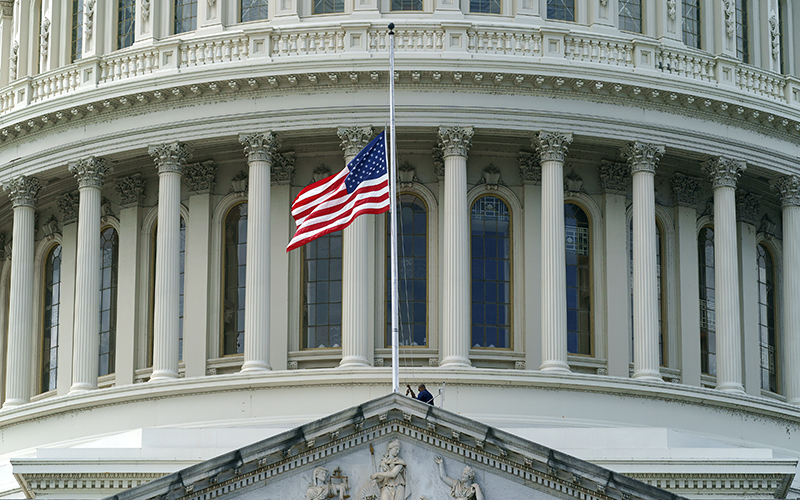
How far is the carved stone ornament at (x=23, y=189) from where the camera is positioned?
208 feet

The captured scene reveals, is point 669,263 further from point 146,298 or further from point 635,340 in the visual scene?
point 146,298

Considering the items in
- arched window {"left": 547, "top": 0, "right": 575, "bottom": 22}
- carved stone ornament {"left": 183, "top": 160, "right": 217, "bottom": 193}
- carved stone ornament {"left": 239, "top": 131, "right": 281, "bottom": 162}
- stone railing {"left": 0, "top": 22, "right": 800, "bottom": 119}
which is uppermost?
arched window {"left": 547, "top": 0, "right": 575, "bottom": 22}

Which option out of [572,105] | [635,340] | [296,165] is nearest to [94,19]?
[296,165]

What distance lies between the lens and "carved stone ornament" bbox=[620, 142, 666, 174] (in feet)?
199

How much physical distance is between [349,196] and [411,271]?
389 inches

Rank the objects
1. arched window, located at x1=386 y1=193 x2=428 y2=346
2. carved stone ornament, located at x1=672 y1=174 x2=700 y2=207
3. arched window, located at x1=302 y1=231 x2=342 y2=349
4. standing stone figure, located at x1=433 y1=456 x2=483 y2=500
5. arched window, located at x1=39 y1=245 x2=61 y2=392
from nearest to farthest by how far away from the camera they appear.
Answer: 1. standing stone figure, located at x1=433 y1=456 x2=483 y2=500
2. arched window, located at x1=386 y1=193 x2=428 y2=346
3. arched window, located at x1=302 y1=231 x2=342 y2=349
4. carved stone ornament, located at x1=672 y1=174 x2=700 y2=207
5. arched window, located at x1=39 y1=245 x2=61 y2=392

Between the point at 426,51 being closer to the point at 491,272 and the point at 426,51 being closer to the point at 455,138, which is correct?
the point at 455,138

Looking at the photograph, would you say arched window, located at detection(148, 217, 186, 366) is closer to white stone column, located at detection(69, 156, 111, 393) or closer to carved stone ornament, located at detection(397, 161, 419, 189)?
white stone column, located at detection(69, 156, 111, 393)

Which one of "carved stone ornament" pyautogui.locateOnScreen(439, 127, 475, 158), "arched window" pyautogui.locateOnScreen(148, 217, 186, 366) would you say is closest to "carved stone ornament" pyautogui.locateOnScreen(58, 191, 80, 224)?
"arched window" pyautogui.locateOnScreen(148, 217, 186, 366)

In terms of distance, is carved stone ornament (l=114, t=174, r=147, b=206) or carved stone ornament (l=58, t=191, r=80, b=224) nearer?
Answer: carved stone ornament (l=114, t=174, r=147, b=206)

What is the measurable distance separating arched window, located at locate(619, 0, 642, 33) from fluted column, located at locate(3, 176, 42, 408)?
56.9 feet

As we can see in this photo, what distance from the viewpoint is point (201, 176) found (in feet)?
204

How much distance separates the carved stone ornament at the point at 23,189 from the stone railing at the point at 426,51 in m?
2.83

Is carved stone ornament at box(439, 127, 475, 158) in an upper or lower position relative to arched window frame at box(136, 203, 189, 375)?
upper
